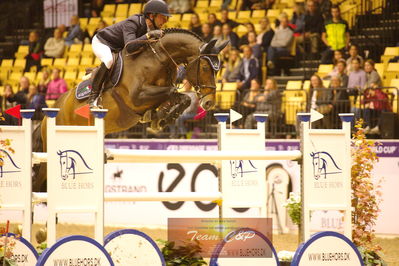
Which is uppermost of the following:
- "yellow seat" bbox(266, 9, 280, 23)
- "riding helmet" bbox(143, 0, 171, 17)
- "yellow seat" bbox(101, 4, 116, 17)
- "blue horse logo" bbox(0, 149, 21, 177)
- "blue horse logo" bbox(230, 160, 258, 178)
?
"yellow seat" bbox(101, 4, 116, 17)

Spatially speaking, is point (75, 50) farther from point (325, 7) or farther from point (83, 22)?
point (325, 7)

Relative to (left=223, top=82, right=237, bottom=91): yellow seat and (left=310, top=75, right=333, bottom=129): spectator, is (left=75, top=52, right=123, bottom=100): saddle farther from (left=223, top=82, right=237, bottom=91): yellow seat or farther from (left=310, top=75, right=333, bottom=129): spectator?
(left=223, top=82, right=237, bottom=91): yellow seat

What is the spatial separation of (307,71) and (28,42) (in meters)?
6.69

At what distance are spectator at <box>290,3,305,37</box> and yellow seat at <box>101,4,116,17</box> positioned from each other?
4483 mm

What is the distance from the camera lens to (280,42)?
503 inches

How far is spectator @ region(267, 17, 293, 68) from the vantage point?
12.8 m

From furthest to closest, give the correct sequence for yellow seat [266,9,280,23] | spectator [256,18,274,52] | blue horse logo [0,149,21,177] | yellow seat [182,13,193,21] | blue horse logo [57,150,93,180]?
yellow seat [182,13,193,21], yellow seat [266,9,280,23], spectator [256,18,274,52], blue horse logo [0,149,21,177], blue horse logo [57,150,93,180]

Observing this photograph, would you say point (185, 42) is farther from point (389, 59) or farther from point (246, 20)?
point (246, 20)

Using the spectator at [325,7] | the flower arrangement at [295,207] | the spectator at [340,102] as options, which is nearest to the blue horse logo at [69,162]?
the flower arrangement at [295,207]

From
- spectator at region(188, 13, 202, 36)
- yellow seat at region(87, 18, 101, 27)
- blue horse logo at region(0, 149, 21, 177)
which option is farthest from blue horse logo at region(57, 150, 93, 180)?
yellow seat at region(87, 18, 101, 27)

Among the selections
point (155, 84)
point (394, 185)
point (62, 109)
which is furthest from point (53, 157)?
point (394, 185)

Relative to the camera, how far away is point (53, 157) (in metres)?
4.65

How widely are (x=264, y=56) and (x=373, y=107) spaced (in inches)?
123

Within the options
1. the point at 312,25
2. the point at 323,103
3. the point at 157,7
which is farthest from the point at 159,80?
the point at 312,25
